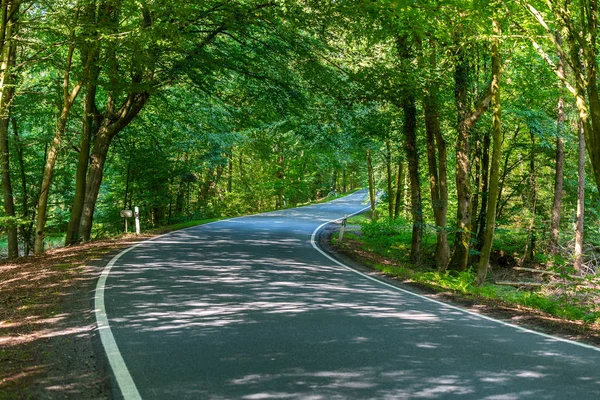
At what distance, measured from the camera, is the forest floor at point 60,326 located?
15.3 ft

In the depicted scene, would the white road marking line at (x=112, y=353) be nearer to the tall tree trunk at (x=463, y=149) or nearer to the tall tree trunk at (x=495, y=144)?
the tall tree trunk at (x=495, y=144)

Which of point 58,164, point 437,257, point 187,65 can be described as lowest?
point 437,257

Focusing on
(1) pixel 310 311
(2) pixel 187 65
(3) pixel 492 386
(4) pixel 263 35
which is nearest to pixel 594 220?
(4) pixel 263 35

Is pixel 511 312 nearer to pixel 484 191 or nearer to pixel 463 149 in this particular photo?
pixel 463 149

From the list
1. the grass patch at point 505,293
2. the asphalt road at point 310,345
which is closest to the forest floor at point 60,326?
the asphalt road at point 310,345

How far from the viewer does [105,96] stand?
2102 cm

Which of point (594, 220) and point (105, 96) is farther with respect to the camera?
point (594, 220)

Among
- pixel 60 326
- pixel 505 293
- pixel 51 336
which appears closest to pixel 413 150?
pixel 505 293

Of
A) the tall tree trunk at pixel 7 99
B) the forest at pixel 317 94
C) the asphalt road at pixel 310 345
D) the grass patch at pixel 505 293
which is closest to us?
the asphalt road at pixel 310 345

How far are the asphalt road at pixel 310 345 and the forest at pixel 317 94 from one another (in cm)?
365

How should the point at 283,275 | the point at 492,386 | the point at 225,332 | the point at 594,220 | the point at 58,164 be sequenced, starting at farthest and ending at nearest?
1. the point at 594,220
2. the point at 58,164
3. the point at 283,275
4. the point at 225,332
5. the point at 492,386

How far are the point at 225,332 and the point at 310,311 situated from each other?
1694 mm

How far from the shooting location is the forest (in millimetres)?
12164

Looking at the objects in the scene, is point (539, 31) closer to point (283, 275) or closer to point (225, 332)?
point (283, 275)
